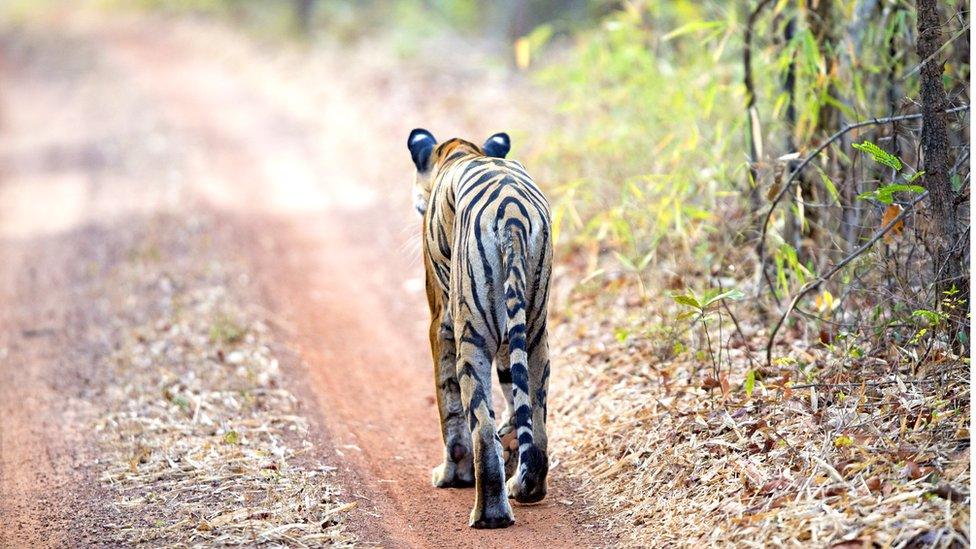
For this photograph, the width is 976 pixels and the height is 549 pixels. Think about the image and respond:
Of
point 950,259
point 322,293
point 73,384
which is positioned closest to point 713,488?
point 950,259

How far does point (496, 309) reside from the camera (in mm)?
5250

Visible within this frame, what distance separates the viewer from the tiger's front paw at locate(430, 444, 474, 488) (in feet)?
19.5

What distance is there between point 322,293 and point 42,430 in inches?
150

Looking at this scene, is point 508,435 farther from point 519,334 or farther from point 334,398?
point 334,398

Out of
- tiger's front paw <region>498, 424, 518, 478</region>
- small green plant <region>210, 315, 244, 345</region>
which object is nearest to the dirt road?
tiger's front paw <region>498, 424, 518, 478</region>

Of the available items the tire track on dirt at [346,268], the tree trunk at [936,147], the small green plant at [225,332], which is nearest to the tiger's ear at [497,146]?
the tire track on dirt at [346,268]

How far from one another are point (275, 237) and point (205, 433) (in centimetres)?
602

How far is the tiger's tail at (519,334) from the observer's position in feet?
16.1

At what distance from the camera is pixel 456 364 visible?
18.4ft

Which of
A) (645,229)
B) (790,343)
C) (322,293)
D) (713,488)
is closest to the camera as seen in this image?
(713,488)

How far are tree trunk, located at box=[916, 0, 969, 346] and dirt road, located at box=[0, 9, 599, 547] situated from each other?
2368 mm

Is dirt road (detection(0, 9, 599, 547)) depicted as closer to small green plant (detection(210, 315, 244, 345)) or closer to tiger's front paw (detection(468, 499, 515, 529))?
tiger's front paw (detection(468, 499, 515, 529))

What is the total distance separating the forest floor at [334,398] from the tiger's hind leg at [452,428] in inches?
8.4

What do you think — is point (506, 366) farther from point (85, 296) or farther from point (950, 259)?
point (85, 296)
